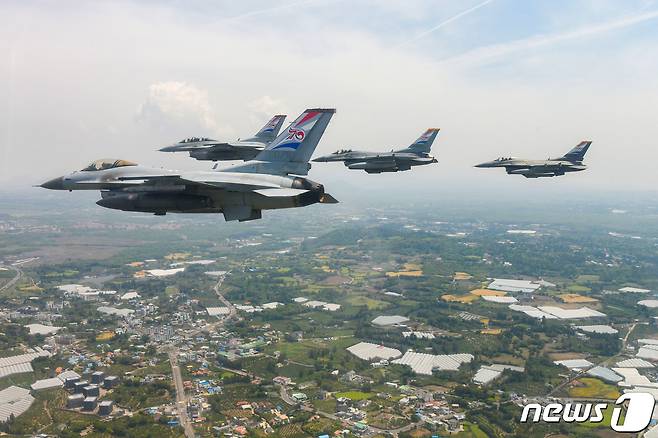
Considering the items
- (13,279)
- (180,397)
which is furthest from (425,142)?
(13,279)

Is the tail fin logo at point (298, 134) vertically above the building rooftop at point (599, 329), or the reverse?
the tail fin logo at point (298, 134)

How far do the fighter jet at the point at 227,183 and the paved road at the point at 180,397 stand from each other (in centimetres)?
2560

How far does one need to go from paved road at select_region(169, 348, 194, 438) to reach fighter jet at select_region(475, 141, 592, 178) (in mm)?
31755

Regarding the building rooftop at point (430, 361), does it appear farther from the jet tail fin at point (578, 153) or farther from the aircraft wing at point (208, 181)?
the aircraft wing at point (208, 181)

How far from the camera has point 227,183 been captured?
16.8 meters

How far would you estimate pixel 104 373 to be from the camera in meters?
48.0

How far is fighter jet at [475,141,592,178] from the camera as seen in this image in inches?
1236

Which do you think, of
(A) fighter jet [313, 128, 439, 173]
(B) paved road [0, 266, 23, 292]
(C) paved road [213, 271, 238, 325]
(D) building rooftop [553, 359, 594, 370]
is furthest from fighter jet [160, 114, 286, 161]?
(B) paved road [0, 266, 23, 292]

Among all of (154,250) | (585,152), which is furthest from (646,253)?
(154,250)

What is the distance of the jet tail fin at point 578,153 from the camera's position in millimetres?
33734

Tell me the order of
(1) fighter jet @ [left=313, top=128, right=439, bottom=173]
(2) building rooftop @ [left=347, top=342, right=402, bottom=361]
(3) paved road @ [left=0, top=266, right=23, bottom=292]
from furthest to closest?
(3) paved road @ [left=0, top=266, right=23, bottom=292] → (2) building rooftop @ [left=347, top=342, right=402, bottom=361] → (1) fighter jet @ [left=313, top=128, right=439, bottom=173]

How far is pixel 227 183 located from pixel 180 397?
33.5 meters

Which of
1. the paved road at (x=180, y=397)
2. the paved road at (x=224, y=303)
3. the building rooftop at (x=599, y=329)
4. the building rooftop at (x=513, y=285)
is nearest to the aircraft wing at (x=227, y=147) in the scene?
the paved road at (x=180, y=397)

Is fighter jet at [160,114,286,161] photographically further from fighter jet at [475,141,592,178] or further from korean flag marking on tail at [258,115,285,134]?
fighter jet at [475,141,592,178]
